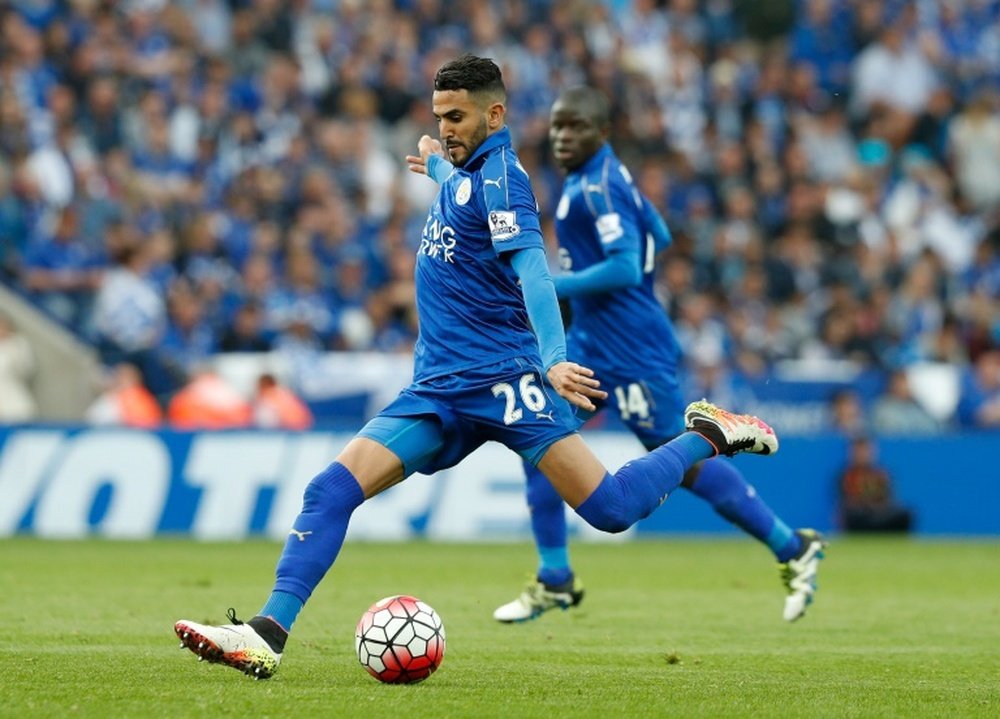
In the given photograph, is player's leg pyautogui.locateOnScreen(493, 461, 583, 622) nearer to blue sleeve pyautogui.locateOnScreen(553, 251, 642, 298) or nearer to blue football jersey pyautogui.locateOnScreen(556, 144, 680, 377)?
blue football jersey pyautogui.locateOnScreen(556, 144, 680, 377)

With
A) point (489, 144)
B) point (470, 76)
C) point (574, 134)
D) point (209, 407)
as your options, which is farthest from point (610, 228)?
point (209, 407)

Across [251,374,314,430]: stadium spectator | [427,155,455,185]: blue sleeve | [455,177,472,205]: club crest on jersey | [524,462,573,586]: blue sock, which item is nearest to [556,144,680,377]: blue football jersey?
[524,462,573,586]: blue sock

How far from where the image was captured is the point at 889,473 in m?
17.7

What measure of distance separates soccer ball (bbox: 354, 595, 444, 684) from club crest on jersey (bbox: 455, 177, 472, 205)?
1.64 metres

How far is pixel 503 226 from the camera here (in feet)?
22.1

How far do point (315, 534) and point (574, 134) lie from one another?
3.77 meters

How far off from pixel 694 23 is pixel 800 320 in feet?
19.7

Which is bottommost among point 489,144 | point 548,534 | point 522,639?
point 522,639

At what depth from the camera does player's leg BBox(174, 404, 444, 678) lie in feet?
21.2

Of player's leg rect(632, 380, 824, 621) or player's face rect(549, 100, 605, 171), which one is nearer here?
player's leg rect(632, 380, 824, 621)

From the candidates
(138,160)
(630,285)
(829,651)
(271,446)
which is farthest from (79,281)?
(829,651)

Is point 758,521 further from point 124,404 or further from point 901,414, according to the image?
point 901,414

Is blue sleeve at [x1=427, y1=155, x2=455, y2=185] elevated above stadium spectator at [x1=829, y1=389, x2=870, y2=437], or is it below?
above

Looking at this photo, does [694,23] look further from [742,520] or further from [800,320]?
[742,520]
